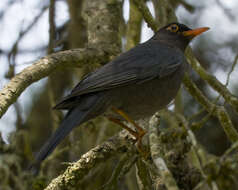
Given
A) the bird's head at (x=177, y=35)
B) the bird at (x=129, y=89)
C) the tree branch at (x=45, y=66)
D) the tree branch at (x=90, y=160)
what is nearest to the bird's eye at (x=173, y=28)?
the bird's head at (x=177, y=35)

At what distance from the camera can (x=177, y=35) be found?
5.76m

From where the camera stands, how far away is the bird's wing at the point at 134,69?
4.55 m

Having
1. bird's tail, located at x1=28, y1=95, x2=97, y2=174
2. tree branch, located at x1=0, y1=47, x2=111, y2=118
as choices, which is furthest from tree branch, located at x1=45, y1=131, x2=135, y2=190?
tree branch, located at x1=0, y1=47, x2=111, y2=118

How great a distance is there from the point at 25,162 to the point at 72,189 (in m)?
3.39

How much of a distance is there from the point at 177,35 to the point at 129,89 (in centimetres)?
149

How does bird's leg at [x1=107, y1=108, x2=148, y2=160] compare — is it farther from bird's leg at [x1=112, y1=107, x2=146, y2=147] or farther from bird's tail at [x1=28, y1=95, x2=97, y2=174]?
bird's tail at [x1=28, y1=95, x2=97, y2=174]

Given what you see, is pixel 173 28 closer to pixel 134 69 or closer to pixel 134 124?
pixel 134 69

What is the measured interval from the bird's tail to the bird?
1 centimetres

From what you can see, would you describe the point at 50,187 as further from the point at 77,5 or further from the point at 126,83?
→ the point at 77,5

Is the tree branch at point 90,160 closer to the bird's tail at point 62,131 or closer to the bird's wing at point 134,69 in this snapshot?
the bird's tail at point 62,131

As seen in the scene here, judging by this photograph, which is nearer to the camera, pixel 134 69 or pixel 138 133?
pixel 138 133

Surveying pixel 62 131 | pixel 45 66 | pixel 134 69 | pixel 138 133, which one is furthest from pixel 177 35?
pixel 62 131

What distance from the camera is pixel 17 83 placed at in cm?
371

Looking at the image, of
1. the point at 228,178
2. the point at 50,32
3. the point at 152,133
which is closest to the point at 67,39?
the point at 50,32
